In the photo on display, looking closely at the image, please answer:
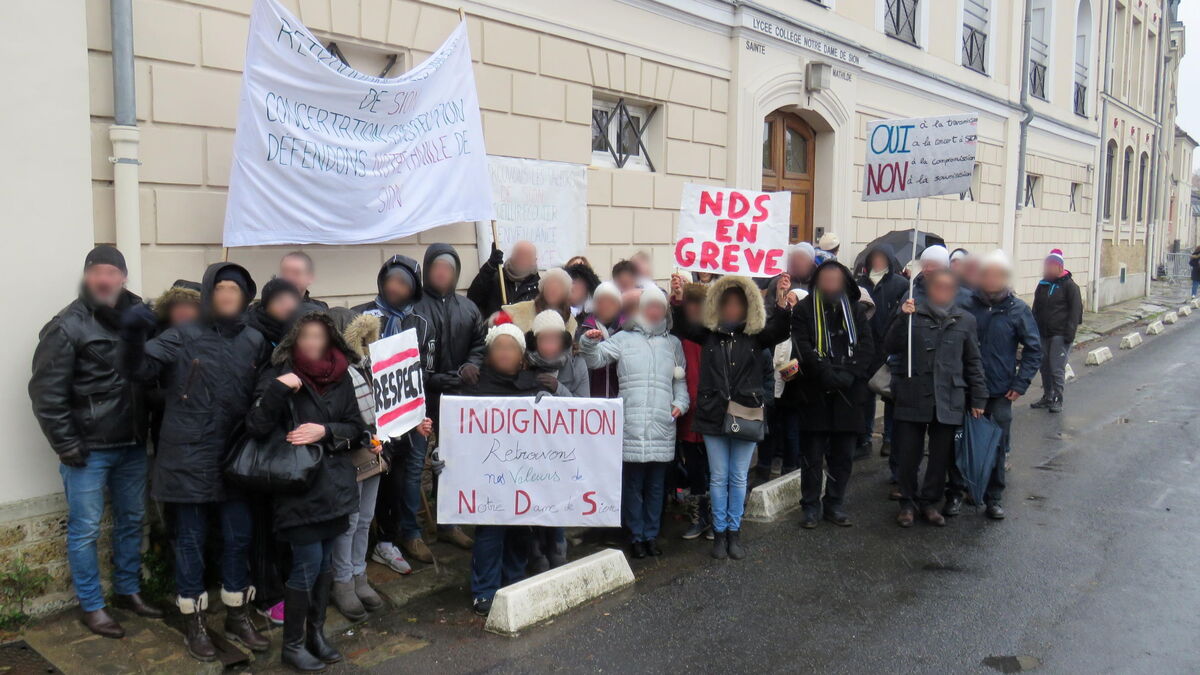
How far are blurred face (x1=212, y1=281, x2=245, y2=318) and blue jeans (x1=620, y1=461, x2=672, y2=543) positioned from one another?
101 inches

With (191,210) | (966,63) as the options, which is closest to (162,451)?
(191,210)

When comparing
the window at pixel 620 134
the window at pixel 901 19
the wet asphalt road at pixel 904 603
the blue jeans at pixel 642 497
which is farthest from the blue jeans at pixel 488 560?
the window at pixel 901 19

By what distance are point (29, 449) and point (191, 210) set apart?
67.3 inches

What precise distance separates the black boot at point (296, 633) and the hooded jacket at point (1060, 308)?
9773 mm

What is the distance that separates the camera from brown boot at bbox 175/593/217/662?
4613 millimetres

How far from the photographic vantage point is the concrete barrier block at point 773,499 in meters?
6.96

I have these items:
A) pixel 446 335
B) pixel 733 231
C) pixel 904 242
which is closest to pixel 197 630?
pixel 446 335

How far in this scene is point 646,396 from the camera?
596 centimetres

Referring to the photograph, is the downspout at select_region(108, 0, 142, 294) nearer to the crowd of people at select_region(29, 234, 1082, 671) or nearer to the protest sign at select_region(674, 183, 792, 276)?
the crowd of people at select_region(29, 234, 1082, 671)

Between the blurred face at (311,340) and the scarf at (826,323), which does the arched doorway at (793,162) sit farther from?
the blurred face at (311,340)

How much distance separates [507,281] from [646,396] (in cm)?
171

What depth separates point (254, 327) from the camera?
4906mm

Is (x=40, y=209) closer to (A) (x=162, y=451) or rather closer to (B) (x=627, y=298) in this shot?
(A) (x=162, y=451)

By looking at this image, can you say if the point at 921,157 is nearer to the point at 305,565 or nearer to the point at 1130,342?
the point at 305,565
